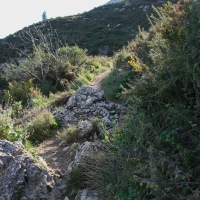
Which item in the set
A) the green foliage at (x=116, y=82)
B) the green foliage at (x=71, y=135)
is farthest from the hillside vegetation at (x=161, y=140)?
the green foliage at (x=116, y=82)

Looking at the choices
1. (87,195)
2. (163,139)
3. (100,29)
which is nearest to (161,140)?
(163,139)

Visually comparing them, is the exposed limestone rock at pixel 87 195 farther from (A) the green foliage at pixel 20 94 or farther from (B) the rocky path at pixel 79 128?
(A) the green foliage at pixel 20 94

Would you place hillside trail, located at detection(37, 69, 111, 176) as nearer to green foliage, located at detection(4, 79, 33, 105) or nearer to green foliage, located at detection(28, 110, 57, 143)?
green foliage, located at detection(28, 110, 57, 143)

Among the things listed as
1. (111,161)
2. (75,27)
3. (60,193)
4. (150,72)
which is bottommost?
(60,193)

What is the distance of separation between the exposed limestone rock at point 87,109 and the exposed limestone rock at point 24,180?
223 centimetres

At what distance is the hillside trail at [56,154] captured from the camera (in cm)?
452

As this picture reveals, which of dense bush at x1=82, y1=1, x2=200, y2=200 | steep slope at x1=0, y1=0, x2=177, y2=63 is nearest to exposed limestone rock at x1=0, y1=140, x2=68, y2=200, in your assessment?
dense bush at x1=82, y1=1, x2=200, y2=200

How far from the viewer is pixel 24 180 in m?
3.73

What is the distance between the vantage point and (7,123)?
5586 millimetres

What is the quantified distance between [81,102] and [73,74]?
5885 millimetres

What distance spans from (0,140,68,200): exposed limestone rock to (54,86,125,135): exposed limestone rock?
7.31 ft

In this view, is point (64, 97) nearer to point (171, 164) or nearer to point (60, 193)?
point (60, 193)

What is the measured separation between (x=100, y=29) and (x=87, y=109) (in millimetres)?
26455

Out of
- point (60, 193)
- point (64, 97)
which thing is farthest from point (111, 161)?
point (64, 97)
